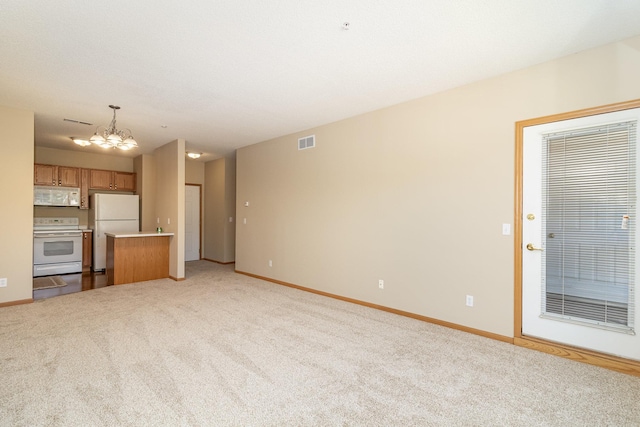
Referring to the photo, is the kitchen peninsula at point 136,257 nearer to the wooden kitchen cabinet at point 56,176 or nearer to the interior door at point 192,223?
the wooden kitchen cabinet at point 56,176

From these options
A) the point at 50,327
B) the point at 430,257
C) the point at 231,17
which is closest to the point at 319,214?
the point at 430,257

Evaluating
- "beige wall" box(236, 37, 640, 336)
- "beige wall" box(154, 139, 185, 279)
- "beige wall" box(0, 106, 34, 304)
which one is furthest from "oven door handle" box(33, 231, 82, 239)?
"beige wall" box(236, 37, 640, 336)

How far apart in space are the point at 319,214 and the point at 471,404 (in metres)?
3.35

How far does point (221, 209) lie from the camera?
26.0 feet

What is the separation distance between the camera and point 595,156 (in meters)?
2.72

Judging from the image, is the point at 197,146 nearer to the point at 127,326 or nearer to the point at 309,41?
the point at 127,326

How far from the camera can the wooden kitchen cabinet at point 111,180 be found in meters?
6.97

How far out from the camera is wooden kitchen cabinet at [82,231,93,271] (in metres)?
6.66

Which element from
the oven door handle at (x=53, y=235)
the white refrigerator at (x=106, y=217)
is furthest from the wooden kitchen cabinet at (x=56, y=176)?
the oven door handle at (x=53, y=235)

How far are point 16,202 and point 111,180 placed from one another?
10.2 ft

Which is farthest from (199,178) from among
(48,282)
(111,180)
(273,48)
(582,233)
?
(582,233)

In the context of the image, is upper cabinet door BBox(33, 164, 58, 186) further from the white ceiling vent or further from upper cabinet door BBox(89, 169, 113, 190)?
the white ceiling vent

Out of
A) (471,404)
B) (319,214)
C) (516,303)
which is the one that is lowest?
(471,404)

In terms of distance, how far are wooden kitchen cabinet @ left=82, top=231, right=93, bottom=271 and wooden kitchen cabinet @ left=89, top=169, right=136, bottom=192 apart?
1.10 metres
